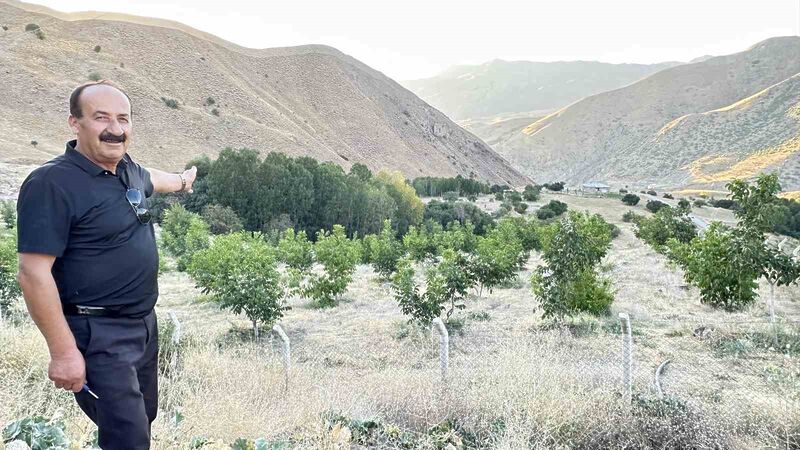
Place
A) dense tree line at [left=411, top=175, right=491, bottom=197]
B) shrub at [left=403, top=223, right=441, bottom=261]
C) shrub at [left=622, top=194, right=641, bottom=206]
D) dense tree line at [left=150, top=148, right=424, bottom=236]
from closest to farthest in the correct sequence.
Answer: shrub at [left=403, top=223, right=441, bottom=261] < dense tree line at [left=150, top=148, right=424, bottom=236] < shrub at [left=622, top=194, right=641, bottom=206] < dense tree line at [left=411, top=175, right=491, bottom=197]

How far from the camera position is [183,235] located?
92.6 ft

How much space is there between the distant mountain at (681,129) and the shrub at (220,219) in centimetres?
6778

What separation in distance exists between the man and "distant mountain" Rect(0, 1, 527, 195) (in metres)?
39.2

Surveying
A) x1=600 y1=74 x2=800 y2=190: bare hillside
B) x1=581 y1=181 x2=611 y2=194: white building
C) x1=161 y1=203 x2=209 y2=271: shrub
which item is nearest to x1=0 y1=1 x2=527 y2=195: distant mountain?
x1=161 y1=203 x2=209 y2=271: shrub

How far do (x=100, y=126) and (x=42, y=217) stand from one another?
545 millimetres

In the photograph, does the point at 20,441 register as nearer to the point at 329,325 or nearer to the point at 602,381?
the point at 602,381

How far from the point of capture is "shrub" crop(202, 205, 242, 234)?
3503cm

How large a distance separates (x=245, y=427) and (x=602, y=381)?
3633mm

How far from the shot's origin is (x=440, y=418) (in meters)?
4.52

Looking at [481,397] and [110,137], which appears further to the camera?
[481,397]

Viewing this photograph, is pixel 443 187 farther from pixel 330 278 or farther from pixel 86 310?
pixel 86 310

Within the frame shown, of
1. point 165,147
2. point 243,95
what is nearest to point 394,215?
point 165,147

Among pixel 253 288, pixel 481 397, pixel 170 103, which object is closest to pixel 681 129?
pixel 170 103

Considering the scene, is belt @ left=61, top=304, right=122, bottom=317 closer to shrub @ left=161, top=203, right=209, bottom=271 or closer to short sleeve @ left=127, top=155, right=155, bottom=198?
short sleeve @ left=127, top=155, right=155, bottom=198
